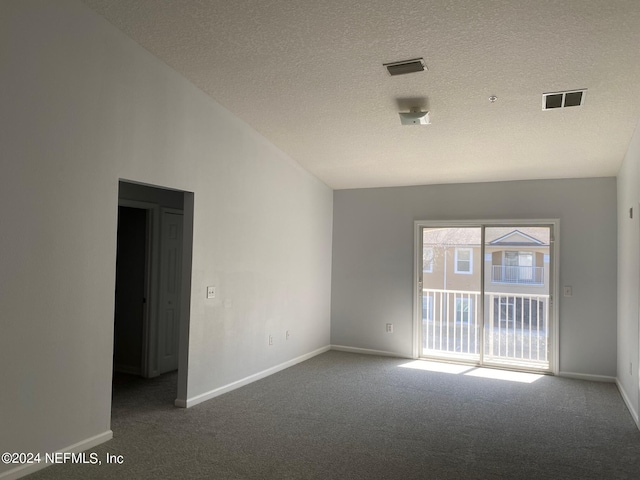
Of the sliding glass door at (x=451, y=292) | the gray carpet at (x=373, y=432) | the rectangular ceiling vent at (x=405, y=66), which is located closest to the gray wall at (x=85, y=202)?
the gray carpet at (x=373, y=432)

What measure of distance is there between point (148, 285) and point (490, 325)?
166 inches

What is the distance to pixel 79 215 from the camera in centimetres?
324

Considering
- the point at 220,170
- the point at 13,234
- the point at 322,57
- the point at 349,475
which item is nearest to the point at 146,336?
the point at 220,170

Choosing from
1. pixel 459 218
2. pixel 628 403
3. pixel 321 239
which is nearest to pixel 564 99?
pixel 459 218

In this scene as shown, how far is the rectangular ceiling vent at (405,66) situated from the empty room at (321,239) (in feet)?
0.06

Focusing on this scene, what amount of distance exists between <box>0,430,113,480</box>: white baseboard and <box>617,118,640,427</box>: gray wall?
→ 4.19 metres

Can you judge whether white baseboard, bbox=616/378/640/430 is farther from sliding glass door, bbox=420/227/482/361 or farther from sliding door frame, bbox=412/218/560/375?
sliding glass door, bbox=420/227/482/361

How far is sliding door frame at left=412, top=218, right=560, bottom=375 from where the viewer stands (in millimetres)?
5680

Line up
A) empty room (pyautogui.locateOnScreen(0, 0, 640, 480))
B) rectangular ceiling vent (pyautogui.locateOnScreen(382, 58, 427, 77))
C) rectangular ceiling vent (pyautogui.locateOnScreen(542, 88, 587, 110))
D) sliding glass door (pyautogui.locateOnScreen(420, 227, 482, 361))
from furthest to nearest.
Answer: sliding glass door (pyautogui.locateOnScreen(420, 227, 482, 361)) < rectangular ceiling vent (pyautogui.locateOnScreen(542, 88, 587, 110)) < rectangular ceiling vent (pyautogui.locateOnScreen(382, 58, 427, 77)) < empty room (pyautogui.locateOnScreen(0, 0, 640, 480))

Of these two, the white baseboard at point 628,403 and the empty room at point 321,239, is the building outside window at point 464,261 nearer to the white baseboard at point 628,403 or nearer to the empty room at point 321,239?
the empty room at point 321,239

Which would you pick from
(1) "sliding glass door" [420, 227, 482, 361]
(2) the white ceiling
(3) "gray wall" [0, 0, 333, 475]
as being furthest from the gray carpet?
(2) the white ceiling

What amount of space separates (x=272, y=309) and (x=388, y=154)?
88.7 inches

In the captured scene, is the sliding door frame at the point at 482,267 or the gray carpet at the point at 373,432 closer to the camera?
the gray carpet at the point at 373,432

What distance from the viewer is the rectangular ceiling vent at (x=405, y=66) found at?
11.6 ft
